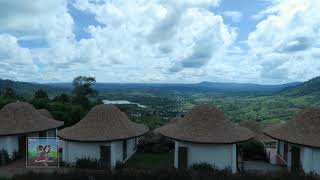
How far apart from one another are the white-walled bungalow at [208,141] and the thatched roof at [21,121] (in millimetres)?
10657

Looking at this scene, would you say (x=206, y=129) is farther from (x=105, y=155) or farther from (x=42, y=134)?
(x=42, y=134)

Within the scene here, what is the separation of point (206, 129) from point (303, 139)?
238 inches

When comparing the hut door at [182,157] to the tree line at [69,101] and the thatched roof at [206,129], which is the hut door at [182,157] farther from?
the tree line at [69,101]

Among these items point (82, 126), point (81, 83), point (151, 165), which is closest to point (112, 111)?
point (82, 126)

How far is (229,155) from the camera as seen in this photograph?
24953 millimetres

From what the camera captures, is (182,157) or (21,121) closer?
(182,157)

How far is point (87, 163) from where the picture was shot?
84.1 feet

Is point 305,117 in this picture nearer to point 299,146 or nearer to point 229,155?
point 299,146

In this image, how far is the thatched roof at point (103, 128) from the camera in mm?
25875

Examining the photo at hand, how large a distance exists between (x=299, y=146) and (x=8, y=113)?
21415 millimetres

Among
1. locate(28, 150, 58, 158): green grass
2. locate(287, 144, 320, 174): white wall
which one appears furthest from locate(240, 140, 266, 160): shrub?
locate(28, 150, 58, 158): green grass

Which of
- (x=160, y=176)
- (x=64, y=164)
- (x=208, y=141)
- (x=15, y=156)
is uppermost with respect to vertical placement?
(x=208, y=141)

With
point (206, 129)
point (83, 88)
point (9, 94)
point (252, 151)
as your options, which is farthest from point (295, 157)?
point (9, 94)

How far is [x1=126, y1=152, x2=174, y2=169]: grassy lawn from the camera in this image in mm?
27281
